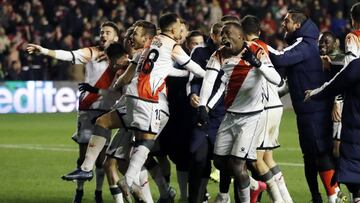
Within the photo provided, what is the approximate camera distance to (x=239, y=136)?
38.3 ft

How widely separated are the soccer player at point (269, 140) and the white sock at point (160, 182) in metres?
1.04

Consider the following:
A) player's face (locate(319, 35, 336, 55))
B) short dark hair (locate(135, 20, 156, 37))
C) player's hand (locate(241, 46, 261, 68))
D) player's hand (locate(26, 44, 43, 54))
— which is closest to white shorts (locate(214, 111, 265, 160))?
player's hand (locate(241, 46, 261, 68))

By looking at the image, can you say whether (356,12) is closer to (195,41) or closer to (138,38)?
(138,38)

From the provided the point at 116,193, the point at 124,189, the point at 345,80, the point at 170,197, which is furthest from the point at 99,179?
the point at 345,80

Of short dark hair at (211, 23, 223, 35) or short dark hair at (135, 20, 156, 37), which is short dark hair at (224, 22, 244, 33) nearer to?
short dark hair at (135, 20, 156, 37)

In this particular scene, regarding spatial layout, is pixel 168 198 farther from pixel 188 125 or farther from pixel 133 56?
pixel 133 56

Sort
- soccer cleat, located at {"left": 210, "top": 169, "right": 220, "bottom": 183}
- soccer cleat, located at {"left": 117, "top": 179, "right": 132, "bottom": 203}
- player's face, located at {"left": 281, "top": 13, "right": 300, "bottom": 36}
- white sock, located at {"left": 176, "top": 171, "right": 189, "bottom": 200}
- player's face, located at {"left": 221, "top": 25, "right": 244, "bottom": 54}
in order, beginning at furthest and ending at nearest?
soccer cleat, located at {"left": 210, "top": 169, "right": 220, "bottom": 183}
white sock, located at {"left": 176, "top": 171, "right": 189, "bottom": 200}
player's face, located at {"left": 281, "top": 13, "right": 300, "bottom": 36}
soccer cleat, located at {"left": 117, "top": 179, "right": 132, "bottom": 203}
player's face, located at {"left": 221, "top": 25, "right": 244, "bottom": 54}

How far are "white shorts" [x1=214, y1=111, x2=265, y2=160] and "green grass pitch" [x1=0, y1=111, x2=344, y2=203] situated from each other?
2.52 metres

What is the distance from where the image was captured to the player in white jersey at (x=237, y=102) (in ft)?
38.1

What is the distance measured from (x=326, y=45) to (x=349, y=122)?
2965mm

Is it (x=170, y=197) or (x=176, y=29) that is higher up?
(x=176, y=29)

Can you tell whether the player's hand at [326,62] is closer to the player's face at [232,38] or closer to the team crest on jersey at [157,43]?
the player's face at [232,38]

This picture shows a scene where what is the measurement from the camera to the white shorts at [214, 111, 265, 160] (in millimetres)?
11625

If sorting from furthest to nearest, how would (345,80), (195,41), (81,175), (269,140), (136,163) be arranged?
(195,41) → (269,140) → (81,175) → (136,163) → (345,80)
